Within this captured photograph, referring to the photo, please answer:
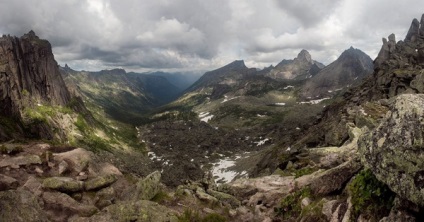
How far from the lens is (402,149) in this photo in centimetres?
1557

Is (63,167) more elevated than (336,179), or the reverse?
(63,167)

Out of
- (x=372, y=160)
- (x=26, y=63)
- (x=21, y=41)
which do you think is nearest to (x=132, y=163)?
(x=26, y=63)

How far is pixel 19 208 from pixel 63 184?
7.03 metres

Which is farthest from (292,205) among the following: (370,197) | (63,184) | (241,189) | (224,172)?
(224,172)

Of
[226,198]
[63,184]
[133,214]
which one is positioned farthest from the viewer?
[226,198]

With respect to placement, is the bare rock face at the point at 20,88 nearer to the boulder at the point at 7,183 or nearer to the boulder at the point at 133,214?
the boulder at the point at 7,183

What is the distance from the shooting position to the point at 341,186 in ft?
79.3

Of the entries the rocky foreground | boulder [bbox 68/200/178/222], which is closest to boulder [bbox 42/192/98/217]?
the rocky foreground

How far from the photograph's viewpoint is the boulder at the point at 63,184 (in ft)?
97.4

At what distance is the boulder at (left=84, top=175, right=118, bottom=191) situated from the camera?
32.1 m

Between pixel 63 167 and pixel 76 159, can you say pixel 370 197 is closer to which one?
pixel 63 167

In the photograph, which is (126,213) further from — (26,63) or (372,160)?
(26,63)

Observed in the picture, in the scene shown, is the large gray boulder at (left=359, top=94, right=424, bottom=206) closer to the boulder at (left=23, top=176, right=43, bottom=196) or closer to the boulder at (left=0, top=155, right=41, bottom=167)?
the boulder at (left=23, top=176, right=43, bottom=196)

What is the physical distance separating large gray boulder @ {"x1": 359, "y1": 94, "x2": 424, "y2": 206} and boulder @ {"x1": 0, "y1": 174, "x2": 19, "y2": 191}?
28792mm
